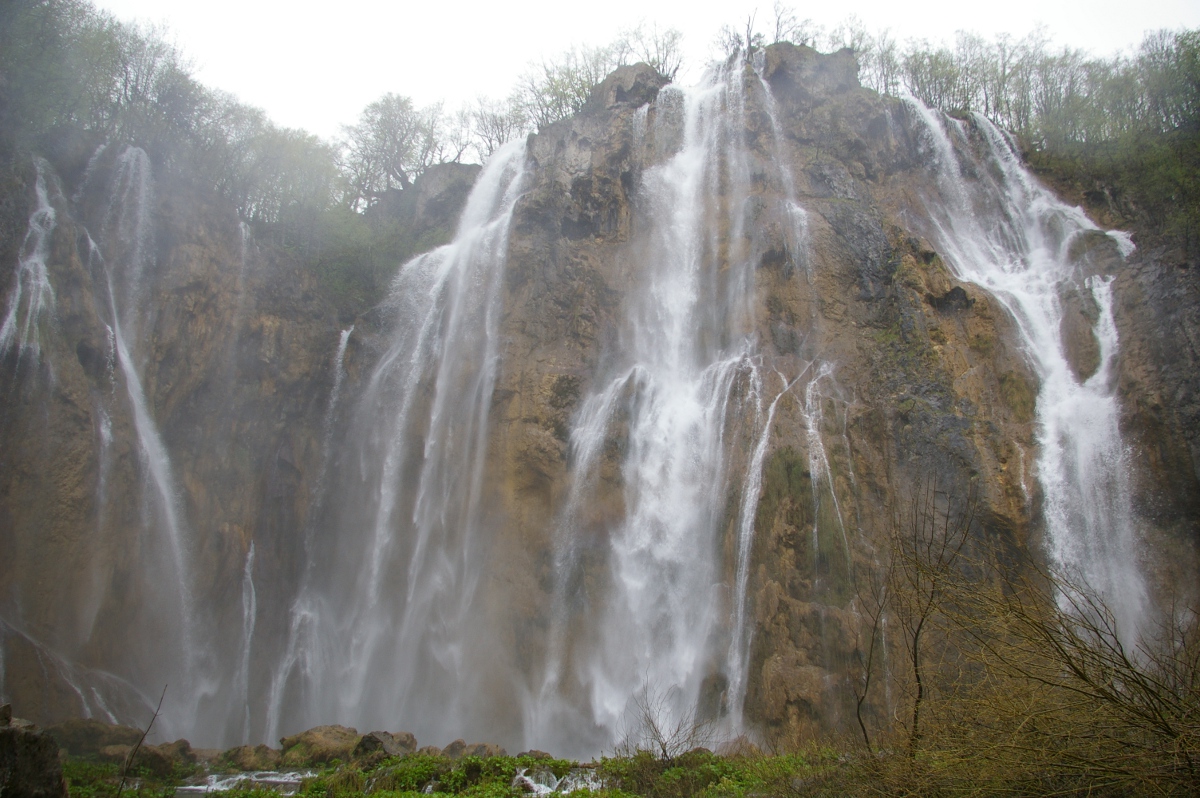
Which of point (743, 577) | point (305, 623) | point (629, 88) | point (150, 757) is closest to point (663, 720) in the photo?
point (743, 577)

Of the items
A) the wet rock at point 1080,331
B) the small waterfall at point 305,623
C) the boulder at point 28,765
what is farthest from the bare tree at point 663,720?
the wet rock at point 1080,331

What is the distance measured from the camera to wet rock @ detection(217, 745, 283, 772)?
47.5 feet

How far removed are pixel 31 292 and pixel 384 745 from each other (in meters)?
14.5

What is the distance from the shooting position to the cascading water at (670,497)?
17047 mm

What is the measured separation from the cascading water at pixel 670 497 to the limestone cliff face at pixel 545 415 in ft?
0.97

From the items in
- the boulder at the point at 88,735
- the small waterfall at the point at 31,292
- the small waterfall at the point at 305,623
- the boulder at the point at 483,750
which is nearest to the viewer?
the boulder at the point at 88,735

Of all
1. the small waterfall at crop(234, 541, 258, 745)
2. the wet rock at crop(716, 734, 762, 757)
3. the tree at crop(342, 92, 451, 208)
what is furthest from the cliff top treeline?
the wet rock at crop(716, 734, 762, 757)

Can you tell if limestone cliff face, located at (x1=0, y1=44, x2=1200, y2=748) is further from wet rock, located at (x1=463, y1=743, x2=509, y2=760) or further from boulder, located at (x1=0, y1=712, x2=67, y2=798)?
boulder, located at (x1=0, y1=712, x2=67, y2=798)

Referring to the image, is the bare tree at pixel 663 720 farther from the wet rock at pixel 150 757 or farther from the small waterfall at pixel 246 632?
the small waterfall at pixel 246 632

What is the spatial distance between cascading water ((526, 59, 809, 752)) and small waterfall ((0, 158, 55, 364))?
559 inches

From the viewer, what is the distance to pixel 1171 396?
53.9 ft

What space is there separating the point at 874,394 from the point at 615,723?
35.4ft

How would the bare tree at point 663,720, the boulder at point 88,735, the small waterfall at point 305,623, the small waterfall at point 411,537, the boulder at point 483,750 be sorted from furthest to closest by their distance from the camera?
1. the small waterfall at point 411,537
2. the small waterfall at point 305,623
3. the bare tree at point 663,720
4. the boulder at point 483,750
5. the boulder at point 88,735

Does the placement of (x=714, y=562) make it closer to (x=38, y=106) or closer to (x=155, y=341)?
(x=155, y=341)
